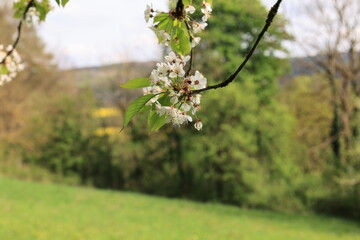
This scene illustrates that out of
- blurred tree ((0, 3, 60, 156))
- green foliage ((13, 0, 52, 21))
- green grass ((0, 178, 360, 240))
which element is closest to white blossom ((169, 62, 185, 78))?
green foliage ((13, 0, 52, 21))

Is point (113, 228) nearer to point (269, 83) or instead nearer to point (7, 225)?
point (7, 225)

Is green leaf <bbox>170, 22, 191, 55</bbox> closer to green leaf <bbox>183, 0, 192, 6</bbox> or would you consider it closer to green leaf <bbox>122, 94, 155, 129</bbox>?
green leaf <bbox>183, 0, 192, 6</bbox>

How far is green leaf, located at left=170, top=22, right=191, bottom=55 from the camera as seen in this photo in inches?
40.3

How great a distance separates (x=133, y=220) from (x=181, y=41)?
1200 cm

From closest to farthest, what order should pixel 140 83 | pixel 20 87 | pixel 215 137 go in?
pixel 140 83, pixel 215 137, pixel 20 87

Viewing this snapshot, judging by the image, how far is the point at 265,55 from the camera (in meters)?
19.9

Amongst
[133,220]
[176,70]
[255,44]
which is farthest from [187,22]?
[133,220]

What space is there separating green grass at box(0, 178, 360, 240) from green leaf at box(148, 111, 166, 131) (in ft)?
25.7

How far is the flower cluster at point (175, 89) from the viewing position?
0.94m

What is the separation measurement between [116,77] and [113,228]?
14.6m

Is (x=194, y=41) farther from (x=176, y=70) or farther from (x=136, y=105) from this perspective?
(x=136, y=105)

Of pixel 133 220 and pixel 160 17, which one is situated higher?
pixel 160 17

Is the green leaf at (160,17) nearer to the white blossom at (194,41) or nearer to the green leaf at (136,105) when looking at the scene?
the white blossom at (194,41)

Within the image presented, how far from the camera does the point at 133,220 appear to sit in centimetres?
1249
